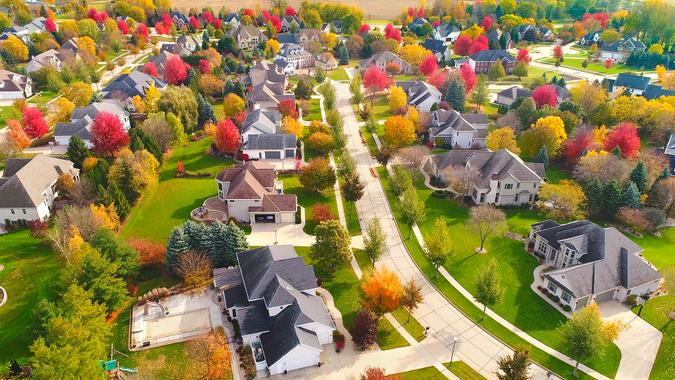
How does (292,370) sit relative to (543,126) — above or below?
below

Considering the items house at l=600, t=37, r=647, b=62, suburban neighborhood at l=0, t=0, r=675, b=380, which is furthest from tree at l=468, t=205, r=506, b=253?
house at l=600, t=37, r=647, b=62

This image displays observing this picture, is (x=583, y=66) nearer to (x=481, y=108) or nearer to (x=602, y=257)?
(x=481, y=108)

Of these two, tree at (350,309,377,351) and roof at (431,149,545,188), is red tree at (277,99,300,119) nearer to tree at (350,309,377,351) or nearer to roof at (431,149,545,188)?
roof at (431,149,545,188)

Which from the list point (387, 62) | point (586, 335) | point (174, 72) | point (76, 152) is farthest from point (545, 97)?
point (76, 152)

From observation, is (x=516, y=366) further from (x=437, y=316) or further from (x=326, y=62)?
(x=326, y=62)

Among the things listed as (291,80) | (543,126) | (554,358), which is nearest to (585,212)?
(543,126)

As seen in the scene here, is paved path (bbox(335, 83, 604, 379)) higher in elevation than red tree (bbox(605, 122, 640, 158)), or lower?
lower
